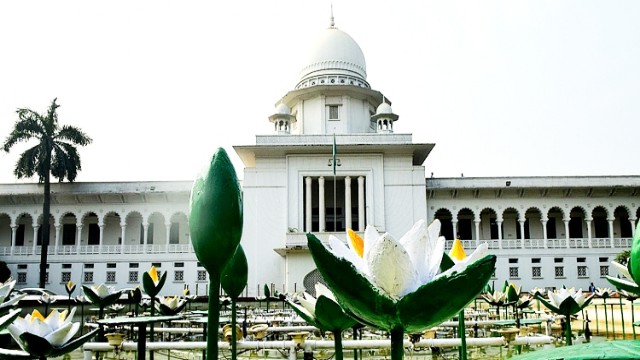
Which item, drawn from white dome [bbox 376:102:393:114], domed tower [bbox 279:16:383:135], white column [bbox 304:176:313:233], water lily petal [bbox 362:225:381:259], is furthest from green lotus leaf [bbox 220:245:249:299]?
white dome [bbox 376:102:393:114]

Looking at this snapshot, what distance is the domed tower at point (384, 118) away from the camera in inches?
1124

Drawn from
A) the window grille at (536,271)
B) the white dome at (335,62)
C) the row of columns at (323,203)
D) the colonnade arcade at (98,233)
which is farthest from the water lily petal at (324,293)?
the window grille at (536,271)

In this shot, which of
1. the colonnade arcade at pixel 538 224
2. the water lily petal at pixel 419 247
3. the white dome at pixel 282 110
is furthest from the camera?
the colonnade arcade at pixel 538 224

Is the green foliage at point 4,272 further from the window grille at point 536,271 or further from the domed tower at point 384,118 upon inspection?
the window grille at point 536,271

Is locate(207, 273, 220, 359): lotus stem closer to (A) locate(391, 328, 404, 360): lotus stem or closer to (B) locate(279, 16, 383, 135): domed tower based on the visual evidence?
(A) locate(391, 328, 404, 360): lotus stem

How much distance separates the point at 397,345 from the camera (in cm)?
100

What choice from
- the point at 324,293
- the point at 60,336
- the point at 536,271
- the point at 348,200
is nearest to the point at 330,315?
the point at 324,293

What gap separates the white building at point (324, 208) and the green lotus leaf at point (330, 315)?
77.6 feet

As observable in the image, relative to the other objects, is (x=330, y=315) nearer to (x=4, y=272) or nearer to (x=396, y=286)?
(x=396, y=286)

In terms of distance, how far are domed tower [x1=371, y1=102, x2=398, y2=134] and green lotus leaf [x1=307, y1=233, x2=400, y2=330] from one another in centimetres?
2767

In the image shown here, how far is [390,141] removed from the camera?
2691cm

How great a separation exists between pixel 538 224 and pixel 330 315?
3155 centimetres

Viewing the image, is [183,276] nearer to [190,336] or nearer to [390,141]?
[390,141]

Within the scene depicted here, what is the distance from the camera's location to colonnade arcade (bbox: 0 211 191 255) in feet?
93.9
